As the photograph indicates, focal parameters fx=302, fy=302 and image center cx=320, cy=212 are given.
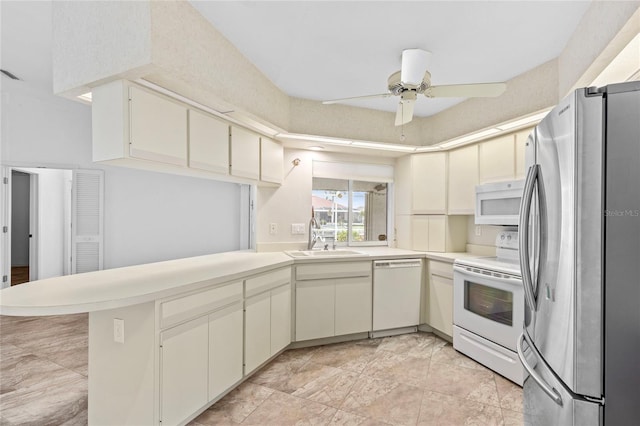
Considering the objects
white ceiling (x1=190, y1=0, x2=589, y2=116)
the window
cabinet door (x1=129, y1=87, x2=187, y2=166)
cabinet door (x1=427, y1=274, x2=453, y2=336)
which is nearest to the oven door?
cabinet door (x1=427, y1=274, x2=453, y2=336)

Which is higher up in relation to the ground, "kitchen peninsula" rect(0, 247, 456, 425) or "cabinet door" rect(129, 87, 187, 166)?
"cabinet door" rect(129, 87, 187, 166)

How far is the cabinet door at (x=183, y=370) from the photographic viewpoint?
1.71 meters

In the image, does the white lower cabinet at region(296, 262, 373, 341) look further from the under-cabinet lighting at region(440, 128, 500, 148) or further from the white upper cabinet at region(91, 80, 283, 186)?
the under-cabinet lighting at region(440, 128, 500, 148)

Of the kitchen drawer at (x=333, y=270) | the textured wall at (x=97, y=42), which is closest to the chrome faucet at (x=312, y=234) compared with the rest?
the kitchen drawer at (x=333, y=270)

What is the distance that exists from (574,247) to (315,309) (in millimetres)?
2318

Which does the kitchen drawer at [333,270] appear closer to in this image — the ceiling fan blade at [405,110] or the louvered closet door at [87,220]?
the ceiling fan blade at [405,110]

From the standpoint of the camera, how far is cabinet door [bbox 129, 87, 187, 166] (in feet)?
5.90

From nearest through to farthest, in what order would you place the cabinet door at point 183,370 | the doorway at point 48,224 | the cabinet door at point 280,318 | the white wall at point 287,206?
1. the cabinet door at point 183,370
2. the cabinet door at point 280,318
3. the white wall at point 287,206
4. the doorway at point 48,224

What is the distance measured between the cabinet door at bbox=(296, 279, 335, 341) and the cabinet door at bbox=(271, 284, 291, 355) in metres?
0.12

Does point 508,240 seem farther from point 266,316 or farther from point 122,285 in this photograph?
point 122,285

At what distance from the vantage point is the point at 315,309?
3010mm

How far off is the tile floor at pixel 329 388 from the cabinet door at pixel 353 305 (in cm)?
18

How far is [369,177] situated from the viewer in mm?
4004

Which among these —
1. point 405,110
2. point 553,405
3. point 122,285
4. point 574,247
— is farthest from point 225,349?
point 405,110
